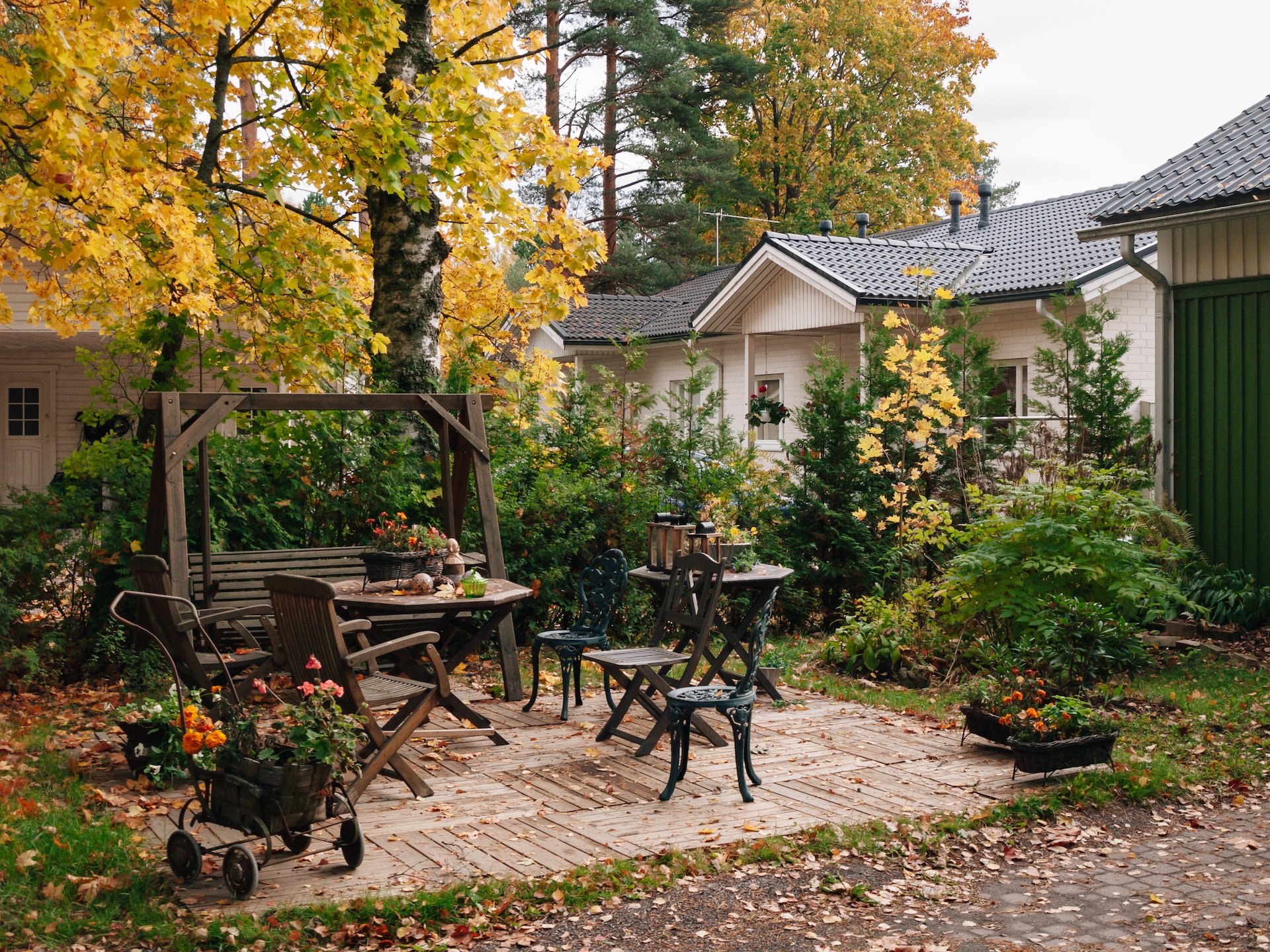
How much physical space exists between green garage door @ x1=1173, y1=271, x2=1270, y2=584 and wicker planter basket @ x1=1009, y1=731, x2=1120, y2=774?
15.7 ft

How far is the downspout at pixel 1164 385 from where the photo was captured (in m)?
10.8

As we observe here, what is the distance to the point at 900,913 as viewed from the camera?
4.58 meters

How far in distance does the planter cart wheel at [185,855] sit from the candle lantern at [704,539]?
3773 millimetres

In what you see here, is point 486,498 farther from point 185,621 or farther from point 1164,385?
point 1164,385

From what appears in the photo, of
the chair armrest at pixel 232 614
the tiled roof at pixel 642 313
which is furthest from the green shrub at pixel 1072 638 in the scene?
the tiled roof at pixel 642 313

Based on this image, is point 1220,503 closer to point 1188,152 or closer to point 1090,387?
point 1090,387

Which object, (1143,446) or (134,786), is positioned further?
(1143,446)

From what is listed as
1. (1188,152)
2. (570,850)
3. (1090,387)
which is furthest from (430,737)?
(1188,152)

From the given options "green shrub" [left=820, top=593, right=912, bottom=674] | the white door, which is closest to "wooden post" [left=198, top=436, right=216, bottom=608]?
"green shrub" [left=820, top=593, right=912, bottom=674]

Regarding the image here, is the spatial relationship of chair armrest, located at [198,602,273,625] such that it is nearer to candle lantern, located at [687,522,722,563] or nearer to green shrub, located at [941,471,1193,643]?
candle lantern, located at [687,522,722,563]

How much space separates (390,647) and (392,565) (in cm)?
160

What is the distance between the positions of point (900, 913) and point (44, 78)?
7275mm

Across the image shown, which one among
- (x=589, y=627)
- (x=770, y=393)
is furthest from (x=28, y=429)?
(x=589, y=627)

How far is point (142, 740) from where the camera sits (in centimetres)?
607
